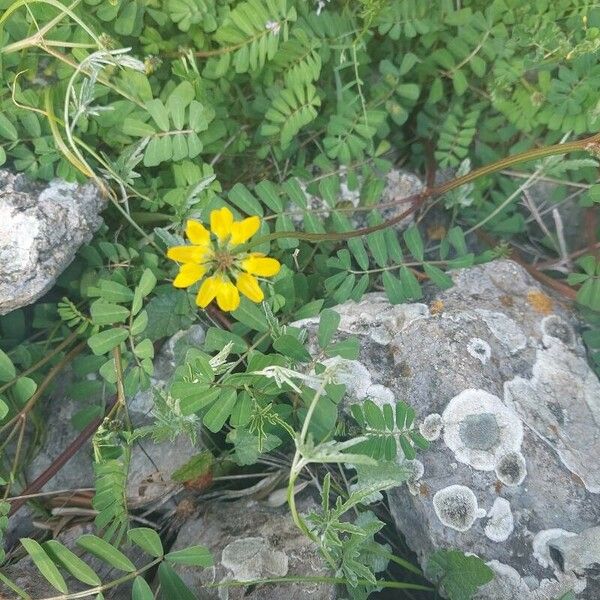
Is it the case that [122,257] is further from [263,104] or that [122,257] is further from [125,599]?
[125,599]

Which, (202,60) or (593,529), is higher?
(202,60)

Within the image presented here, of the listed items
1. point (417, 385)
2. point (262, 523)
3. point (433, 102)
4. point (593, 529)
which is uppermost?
point (433, 102)

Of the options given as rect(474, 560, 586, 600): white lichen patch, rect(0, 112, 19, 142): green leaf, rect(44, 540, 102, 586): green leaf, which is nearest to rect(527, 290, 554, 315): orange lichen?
rect(474, 560, 586, 600): white lichen patch

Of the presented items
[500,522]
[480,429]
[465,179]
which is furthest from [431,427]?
[465,179]

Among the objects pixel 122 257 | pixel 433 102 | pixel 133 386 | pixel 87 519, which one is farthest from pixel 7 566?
pixel 433 102

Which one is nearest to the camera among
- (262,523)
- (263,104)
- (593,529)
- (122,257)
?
(593,529)

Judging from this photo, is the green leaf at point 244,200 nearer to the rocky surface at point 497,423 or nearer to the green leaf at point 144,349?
the rocky surface at point 497,423

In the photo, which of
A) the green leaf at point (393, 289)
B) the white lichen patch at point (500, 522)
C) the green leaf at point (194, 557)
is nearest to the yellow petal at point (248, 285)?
the green leaf at point (393, 289)
